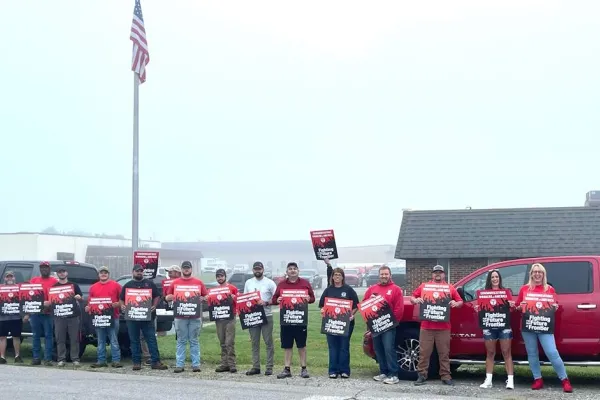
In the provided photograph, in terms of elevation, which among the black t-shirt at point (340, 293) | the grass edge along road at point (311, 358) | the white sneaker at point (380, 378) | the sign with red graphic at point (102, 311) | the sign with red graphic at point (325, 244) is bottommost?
the grass edge along road at point (311, 358)

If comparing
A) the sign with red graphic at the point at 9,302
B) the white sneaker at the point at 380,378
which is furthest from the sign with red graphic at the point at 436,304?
the sign with red graphic at the point at 9,302

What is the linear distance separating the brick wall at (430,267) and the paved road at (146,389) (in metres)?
18.6

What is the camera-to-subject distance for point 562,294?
11531mm

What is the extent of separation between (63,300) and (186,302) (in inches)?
97.0

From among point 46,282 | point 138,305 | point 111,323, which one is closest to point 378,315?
point 138,305

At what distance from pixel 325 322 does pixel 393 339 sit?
1.10 metres

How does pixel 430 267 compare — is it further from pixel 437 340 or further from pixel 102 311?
pixel 437 340

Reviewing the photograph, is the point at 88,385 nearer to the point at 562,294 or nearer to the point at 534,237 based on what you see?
the point at 562,294

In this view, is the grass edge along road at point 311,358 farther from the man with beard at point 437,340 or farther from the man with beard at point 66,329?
the man with beard at point 437,340

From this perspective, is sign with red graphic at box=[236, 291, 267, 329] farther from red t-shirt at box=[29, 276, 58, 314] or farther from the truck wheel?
red t-shirt at box=[29, 276, 58, 314]

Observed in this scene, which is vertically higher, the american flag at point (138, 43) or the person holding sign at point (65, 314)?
the american flag at point (138, 43)

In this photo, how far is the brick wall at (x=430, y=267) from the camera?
97.9 ft

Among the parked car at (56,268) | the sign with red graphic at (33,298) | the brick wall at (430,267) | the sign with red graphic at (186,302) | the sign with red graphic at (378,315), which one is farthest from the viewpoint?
the brick wall at (430,267)

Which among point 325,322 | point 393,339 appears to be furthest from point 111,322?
point 393,339
